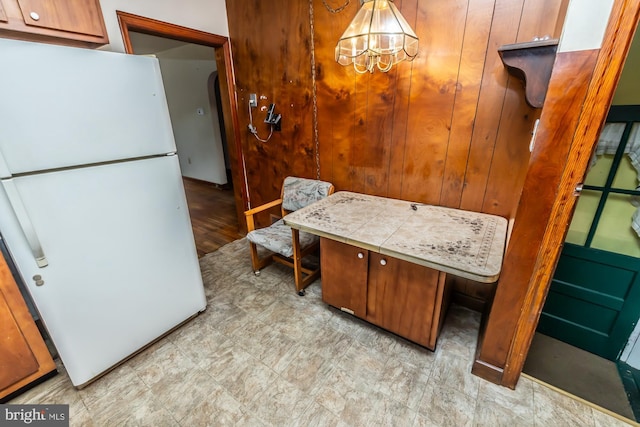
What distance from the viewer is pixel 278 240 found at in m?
2.25

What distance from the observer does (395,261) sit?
1557 mm

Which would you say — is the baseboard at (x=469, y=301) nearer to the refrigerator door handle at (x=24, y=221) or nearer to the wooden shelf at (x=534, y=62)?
the wooden shelf at (x=534, y=62)

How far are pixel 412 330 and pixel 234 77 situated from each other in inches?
113

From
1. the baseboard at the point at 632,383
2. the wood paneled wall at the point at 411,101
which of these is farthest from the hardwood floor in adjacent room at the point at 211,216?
the baseboard at the point at 632,383

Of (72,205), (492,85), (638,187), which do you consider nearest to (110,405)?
(72,205)

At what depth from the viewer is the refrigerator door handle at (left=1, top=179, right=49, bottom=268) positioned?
3.70 ft

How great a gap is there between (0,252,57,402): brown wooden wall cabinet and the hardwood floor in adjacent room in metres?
1.53

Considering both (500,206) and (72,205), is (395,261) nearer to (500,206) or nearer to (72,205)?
(500,206)

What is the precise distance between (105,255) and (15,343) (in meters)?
0.62

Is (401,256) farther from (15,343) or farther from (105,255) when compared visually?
(15,343)

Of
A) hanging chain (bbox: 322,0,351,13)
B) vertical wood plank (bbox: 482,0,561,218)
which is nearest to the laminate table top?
vertical wood plank (bbox: 482,0,561,218)

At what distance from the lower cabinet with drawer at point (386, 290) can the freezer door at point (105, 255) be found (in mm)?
1022

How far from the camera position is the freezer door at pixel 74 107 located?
1.11m

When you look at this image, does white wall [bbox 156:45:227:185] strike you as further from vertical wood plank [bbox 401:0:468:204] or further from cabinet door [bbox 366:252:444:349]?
cabinet door [bbox 366:252:444:349]
